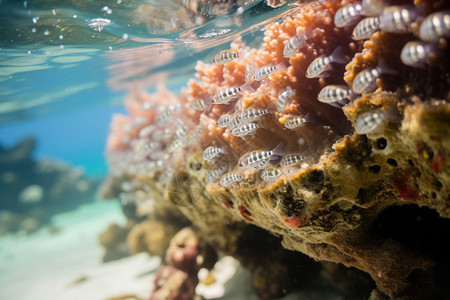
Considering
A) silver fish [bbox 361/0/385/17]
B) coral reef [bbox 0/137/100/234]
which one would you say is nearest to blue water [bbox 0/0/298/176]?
silver fish [bbox 361/0/385/17]

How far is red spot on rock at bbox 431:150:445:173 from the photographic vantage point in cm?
217

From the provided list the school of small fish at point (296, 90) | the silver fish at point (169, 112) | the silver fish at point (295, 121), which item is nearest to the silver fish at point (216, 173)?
the school of small fish at point (296, 90)

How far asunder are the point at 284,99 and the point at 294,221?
1566 mm

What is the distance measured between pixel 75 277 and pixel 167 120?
27.2 ft

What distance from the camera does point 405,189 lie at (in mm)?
2869

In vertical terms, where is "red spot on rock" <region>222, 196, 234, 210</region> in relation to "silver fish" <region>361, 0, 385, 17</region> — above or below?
below

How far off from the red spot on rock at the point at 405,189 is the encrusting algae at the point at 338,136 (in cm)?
1

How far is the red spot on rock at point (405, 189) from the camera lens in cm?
281

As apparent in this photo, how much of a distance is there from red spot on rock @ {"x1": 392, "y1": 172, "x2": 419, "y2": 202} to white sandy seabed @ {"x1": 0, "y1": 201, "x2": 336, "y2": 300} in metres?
3.15

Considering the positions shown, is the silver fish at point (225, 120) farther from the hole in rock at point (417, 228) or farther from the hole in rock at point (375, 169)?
the hole in rock at point (417, 228)

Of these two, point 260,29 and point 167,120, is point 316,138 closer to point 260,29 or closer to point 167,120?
point 167,120

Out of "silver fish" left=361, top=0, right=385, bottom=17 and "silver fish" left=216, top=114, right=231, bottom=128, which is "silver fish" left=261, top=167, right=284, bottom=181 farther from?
"silver fish" left=361, top=0, right=385, bottom=17

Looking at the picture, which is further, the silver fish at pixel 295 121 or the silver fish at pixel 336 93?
the silver fish at pixel 295 121

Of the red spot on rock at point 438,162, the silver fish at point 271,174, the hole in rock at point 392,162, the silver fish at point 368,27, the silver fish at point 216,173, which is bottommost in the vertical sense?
the silver fish at point 216,173
